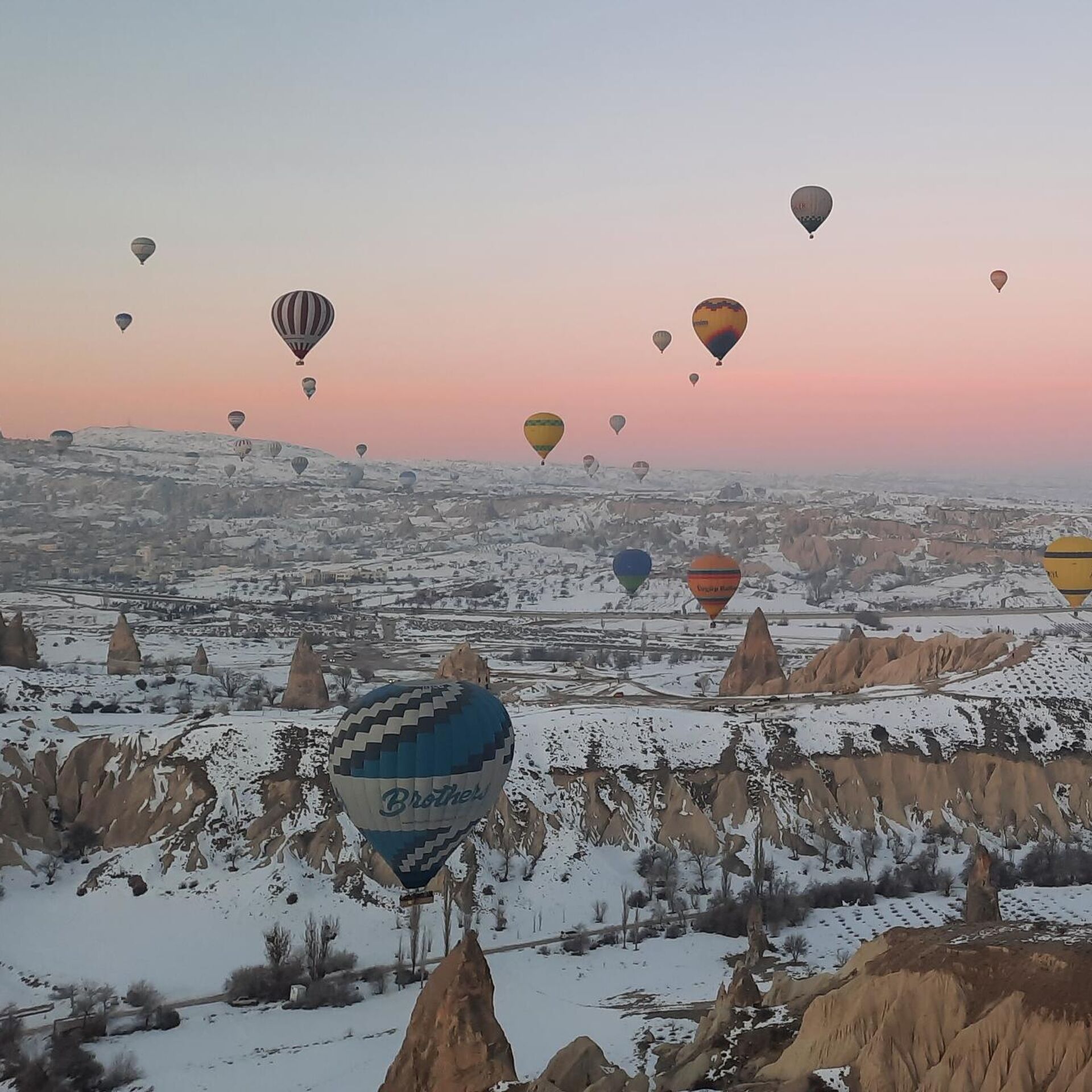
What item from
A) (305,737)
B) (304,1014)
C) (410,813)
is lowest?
(304,1014)

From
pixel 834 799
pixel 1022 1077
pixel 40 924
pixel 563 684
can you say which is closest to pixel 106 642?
pixel 563 684

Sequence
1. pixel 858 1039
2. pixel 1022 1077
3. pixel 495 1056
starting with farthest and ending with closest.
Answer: pixel 495 1056 → pixel 858 1039 → pixel 1022 1077

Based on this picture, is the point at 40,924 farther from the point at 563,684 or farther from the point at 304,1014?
the point at 563,684

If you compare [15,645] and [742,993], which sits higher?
[15,645]

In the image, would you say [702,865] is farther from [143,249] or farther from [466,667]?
[143,249]

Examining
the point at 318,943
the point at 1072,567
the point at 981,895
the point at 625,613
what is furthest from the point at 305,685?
the point at 625,613

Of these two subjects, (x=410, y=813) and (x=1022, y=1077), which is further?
(x=410, y=813)
